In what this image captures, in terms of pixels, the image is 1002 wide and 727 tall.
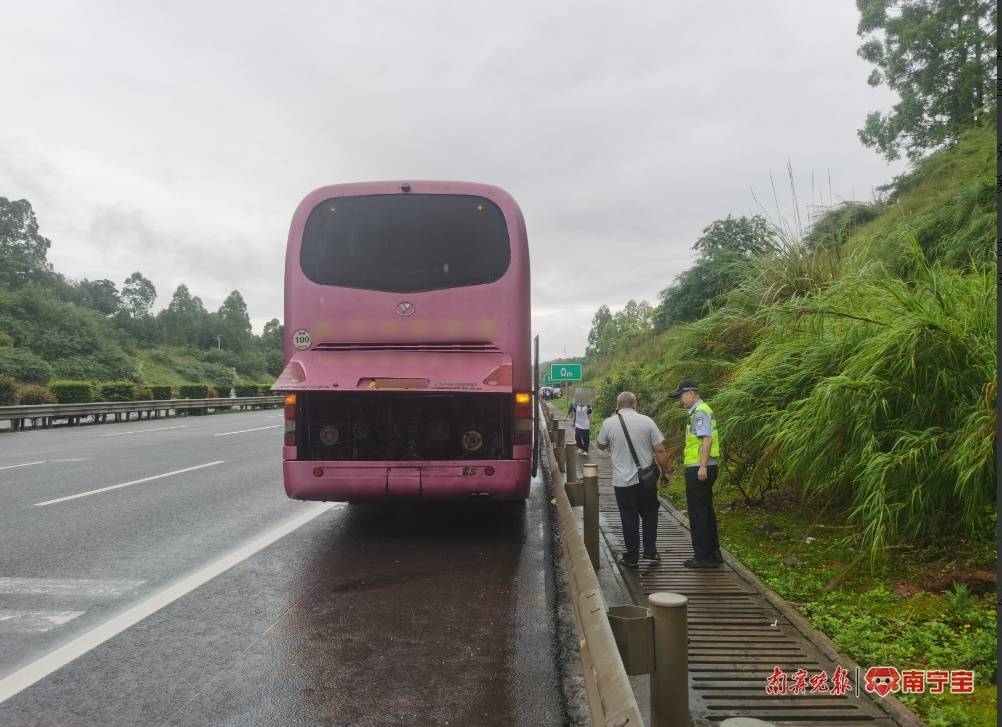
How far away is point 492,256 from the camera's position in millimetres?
7402

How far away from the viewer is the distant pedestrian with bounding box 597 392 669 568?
22.1 feet

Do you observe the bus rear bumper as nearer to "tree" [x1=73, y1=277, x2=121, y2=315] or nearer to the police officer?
the police officer

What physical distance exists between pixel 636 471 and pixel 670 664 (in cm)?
428

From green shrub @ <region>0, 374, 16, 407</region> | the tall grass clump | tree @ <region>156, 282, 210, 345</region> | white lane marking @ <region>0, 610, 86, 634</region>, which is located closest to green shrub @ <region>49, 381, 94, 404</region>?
green shrub @ <region>0, 374, 16, 407</region>

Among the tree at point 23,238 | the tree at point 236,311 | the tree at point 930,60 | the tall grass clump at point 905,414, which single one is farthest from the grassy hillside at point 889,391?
the tree at point 236,311

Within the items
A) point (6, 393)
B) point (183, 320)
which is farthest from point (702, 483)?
point (183, 320)

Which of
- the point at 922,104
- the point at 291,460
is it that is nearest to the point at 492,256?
the point at 291,460

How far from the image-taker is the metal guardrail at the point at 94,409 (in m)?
23.5

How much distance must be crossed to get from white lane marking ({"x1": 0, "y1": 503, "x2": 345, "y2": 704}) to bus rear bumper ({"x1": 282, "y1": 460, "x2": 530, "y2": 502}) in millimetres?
742

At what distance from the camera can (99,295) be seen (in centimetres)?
12431

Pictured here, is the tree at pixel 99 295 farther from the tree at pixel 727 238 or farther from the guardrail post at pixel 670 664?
the guardrail post at pixel 670 664

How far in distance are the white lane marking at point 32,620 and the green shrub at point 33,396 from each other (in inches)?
1027

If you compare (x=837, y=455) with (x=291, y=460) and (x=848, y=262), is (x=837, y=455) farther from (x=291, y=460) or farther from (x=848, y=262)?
(x=291, y=460)

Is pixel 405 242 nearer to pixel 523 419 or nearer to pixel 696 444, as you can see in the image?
pixel 523 419
